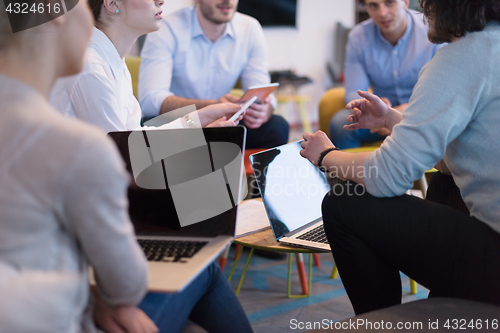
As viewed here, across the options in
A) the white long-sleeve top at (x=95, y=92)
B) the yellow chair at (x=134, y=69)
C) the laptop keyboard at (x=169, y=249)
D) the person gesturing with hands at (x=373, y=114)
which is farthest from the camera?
the yellow chair at (x=134, y=69)

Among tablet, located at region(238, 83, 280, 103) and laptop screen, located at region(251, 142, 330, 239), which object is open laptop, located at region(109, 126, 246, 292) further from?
tablet, located at region(238, 83, 280, 103)

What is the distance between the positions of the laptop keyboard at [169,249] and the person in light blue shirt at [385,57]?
167 centimetres

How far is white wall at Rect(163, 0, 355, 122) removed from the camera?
18.1 feet

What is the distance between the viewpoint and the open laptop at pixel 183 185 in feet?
2.61

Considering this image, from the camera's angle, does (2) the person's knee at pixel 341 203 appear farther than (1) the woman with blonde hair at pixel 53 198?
Yes

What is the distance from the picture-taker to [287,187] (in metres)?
1.31

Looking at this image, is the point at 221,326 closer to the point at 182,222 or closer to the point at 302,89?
the point at 182,222

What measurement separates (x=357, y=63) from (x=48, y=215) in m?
2.31

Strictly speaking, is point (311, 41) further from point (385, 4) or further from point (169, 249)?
point (169, 249)

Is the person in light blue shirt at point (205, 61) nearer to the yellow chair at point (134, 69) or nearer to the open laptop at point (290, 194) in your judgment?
the yellow chair at point (134, 69)

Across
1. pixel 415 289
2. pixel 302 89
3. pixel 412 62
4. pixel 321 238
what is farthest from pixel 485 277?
pixel 302 89

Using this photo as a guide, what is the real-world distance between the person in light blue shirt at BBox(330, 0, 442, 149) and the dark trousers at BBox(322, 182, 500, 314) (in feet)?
4.51

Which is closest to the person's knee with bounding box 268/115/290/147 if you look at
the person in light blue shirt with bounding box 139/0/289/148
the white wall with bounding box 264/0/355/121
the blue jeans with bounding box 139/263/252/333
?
the person in light blue shirt with bounding box 139/0/289/148

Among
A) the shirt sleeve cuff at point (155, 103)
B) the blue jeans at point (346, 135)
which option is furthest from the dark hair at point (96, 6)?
the blue jeans at point (346, 135)
